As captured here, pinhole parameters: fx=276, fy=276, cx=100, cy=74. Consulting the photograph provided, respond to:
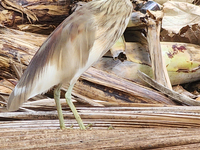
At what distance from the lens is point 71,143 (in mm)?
598

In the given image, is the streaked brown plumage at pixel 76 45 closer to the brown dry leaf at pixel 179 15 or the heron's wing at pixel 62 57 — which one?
the heron's wing at pixel 62 57

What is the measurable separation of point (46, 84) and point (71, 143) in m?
0.29

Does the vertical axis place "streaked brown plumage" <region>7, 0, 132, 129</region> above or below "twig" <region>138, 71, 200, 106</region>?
above

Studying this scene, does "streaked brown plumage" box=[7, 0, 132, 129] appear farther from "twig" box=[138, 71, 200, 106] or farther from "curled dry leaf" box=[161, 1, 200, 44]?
"curled dry leaf" box=[161, 1, 200, 44]

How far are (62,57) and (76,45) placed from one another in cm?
6

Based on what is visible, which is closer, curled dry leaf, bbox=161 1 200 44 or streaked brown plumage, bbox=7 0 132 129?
streaked brown plumage, bbox=7 0 132 129

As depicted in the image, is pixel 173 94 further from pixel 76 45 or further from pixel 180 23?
pixel 180 23

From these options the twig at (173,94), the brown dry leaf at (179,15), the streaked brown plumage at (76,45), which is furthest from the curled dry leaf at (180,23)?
the streaked brown plumage at (76,45)

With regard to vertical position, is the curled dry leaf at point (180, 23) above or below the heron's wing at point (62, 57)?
below

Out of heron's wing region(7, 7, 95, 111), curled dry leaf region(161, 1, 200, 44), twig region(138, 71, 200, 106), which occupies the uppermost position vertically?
heron's wing region(7, 7, 95, 111)

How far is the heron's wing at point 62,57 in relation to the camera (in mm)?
818

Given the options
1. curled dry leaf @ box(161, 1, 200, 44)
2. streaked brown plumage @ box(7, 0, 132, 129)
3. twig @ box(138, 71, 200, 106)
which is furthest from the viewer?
curled dry leaf @ box(161, 1, 200, 44)

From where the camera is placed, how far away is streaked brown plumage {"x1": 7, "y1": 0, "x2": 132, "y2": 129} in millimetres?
813

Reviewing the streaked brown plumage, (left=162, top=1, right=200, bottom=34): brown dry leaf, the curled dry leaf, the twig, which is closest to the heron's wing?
the streaked brown plumage
